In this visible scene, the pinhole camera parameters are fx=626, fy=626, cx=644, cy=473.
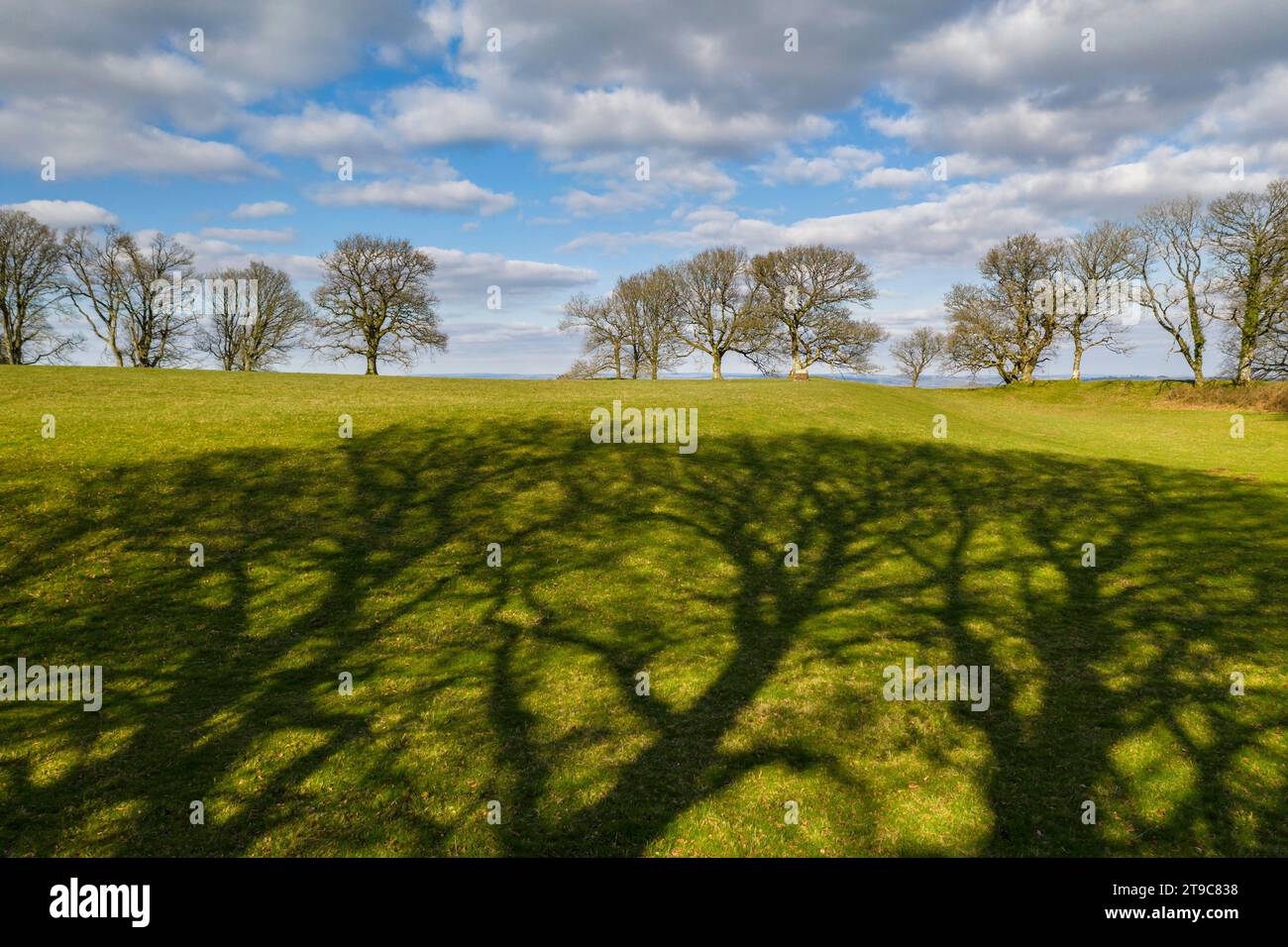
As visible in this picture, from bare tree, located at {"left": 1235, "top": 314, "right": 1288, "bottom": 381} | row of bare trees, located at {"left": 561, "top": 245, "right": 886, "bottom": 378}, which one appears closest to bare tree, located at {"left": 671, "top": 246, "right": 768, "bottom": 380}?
row of bare trees, located at {"left": 561, "top": 245, "right": 886, "bottom": 378}

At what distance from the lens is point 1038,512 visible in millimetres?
21281

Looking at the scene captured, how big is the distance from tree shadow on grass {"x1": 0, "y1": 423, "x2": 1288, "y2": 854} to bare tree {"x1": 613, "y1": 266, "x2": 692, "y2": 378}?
6693cm

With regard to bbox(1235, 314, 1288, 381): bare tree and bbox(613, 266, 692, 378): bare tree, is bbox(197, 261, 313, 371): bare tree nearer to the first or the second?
bbox(613, 266, 692, 378): bare tree

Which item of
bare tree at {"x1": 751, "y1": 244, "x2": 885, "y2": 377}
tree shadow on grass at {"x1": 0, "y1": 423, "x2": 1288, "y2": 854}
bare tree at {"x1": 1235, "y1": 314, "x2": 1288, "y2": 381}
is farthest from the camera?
bare tree at {"x1": 751, "y1": 244, "x2": 885, "y2": 377}

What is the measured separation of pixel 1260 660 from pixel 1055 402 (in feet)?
205

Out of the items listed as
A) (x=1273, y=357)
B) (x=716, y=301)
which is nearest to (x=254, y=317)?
(x=716, y=301)

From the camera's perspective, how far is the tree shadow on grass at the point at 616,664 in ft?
24.6

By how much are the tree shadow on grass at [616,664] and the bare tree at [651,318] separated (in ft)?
220

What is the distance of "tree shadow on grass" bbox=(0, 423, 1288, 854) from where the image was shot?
7.49 metres

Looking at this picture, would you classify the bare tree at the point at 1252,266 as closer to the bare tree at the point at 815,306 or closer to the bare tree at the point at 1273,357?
the bare tree at the point at 1273,357

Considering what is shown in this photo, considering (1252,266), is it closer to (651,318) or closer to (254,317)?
(651,318)

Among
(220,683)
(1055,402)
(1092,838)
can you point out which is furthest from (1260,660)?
(1055,402)

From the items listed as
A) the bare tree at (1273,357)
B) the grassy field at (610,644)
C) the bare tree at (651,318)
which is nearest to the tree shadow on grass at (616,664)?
the grassy field at (610,644)

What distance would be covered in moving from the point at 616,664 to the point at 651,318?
79305 millimetres
